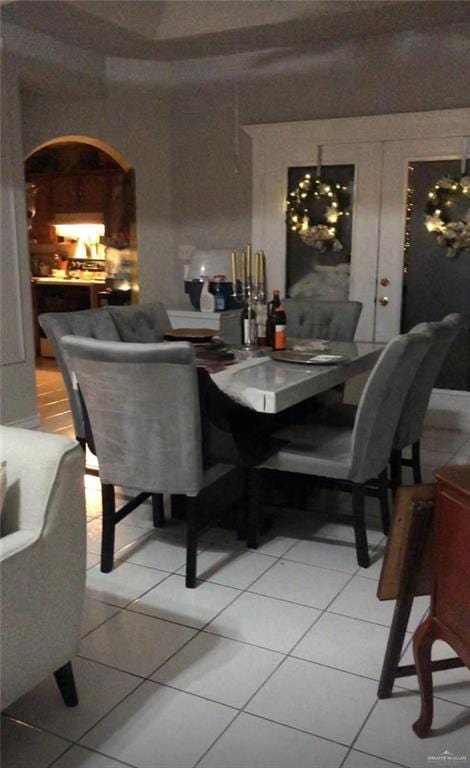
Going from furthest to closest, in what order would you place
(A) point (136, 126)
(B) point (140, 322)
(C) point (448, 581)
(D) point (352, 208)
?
(A) point (136, 126) → (D) point (352, 208) → (B) point (140, 322) → (C) point (448, 581)

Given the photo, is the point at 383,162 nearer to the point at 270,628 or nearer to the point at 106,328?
the point at 106,328

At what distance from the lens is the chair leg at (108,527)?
2734 millimetres

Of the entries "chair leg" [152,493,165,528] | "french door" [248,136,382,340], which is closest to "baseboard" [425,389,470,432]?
"french door" [248,136,382,340]

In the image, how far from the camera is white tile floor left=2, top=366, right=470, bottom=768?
1.80 metres

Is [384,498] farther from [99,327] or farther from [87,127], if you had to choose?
[87,127]

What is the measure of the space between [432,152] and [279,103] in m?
1.27

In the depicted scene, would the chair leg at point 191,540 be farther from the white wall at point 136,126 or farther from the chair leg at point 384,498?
the white wall at point 136,126

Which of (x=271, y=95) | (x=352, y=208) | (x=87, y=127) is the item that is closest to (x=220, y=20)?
(x=271, y=95)

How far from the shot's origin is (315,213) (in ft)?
17.0

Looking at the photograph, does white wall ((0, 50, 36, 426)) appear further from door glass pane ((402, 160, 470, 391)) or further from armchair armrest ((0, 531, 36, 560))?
armchair armrest ((0, 531, 36, 560))

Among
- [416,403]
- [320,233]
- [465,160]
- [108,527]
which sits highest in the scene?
[465,160]

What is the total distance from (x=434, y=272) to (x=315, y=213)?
1.02 m

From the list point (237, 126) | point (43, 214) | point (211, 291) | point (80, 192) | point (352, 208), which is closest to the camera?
point (211, 291)

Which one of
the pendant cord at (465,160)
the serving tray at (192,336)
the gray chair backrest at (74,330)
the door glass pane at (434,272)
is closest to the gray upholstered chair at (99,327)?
the gray chair backrest at (74,330)
